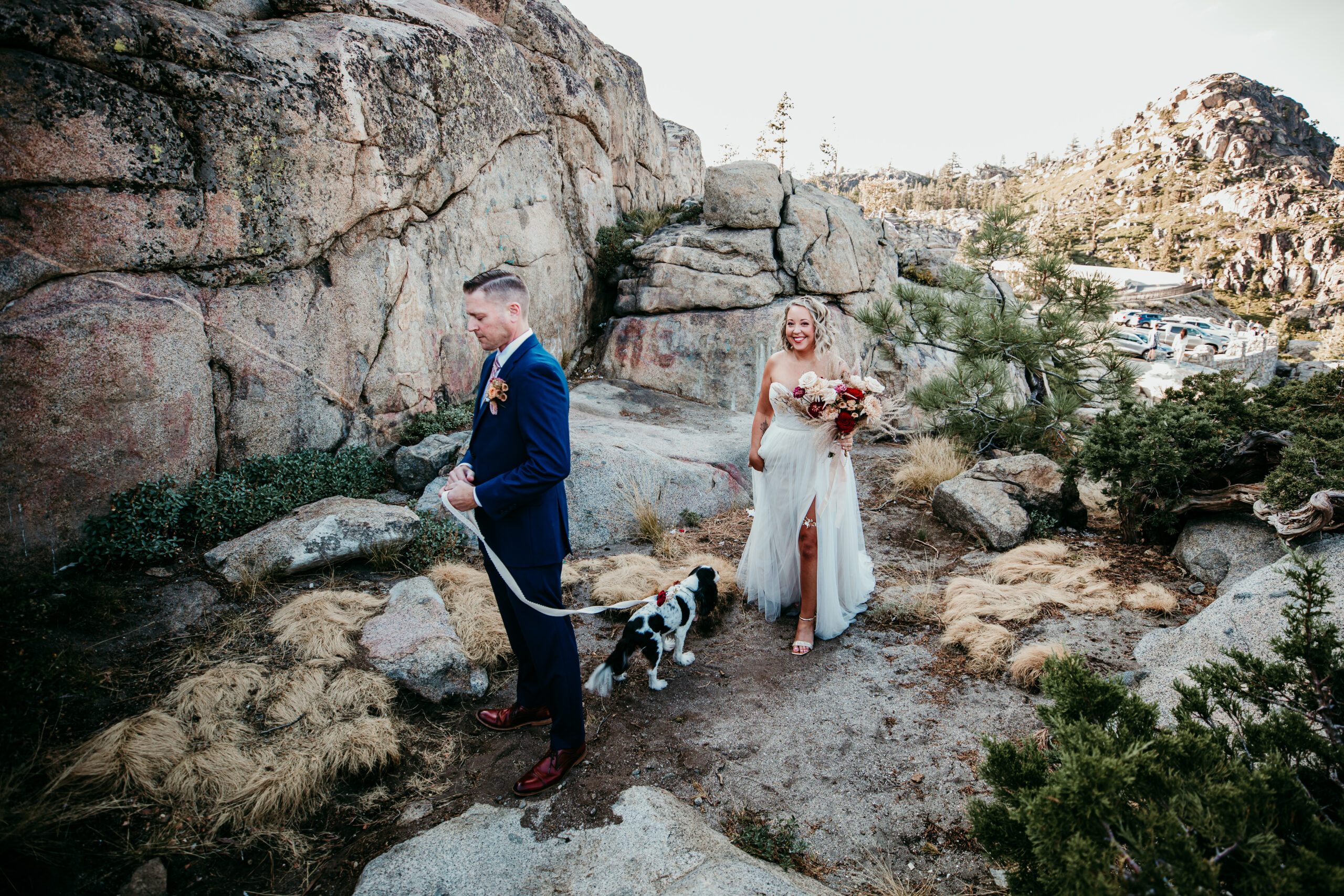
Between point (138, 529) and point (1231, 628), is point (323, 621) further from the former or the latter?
point (1231, 628)

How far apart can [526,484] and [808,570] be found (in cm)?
Result: 256

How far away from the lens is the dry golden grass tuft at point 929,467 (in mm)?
7805

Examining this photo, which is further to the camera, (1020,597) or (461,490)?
(1020,597)

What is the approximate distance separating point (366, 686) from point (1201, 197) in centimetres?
→ 8998

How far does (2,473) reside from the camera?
175 inches

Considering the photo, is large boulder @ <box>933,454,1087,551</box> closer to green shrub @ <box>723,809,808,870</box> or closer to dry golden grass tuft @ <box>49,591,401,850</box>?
green shrub @ <box>723,809,808,870</box>

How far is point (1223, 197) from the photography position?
64.9 meters

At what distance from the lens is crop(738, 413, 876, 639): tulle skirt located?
4.63 meters

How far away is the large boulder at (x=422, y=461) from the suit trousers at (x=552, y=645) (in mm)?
3972

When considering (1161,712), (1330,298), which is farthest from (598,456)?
(1330,298)

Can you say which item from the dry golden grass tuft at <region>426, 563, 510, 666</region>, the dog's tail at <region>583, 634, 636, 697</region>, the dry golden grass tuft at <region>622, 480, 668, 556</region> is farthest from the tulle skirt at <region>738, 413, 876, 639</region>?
the dry golden grass tuft at <region>426, 563, 510, 666</region>

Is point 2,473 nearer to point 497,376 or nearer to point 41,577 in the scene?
point 41,577

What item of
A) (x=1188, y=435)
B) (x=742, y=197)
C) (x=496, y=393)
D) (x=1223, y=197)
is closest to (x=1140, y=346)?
(x=742, y=197)

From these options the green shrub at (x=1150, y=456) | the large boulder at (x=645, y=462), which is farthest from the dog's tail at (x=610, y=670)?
the green shrub at (x=1150, y=456)
